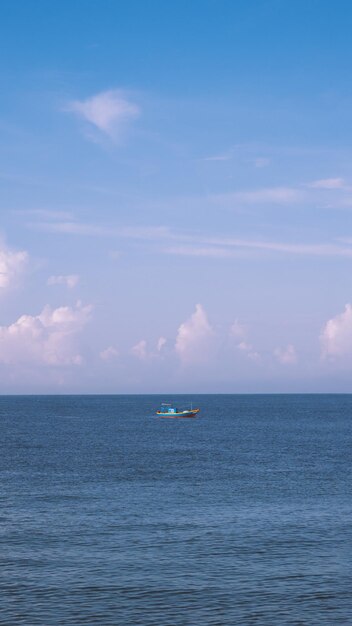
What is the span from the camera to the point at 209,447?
150125 millimetres

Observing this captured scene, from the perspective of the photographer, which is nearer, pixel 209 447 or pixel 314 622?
pixel 314 622

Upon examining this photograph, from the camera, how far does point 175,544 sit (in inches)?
2461

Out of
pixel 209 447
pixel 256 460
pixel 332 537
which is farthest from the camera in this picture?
pixel 209 447

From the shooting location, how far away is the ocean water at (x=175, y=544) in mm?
47781

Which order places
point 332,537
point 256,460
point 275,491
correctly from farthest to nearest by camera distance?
1. point 256,460
2. point 275,491
3. point 332,537

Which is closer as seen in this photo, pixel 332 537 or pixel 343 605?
pixel 343 605

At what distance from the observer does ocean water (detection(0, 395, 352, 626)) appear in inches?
1881

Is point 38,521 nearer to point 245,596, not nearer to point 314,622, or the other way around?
point 245,596

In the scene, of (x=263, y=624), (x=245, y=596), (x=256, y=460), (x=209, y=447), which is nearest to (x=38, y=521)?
(x=245, y=596)

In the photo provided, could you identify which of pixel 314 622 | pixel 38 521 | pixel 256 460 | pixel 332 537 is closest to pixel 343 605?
pixel 314 622

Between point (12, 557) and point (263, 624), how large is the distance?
2480 cm

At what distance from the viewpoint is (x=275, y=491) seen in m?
88.4

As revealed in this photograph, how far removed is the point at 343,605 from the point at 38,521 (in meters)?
35.4

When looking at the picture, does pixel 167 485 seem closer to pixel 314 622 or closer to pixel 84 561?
pixel 84 561
